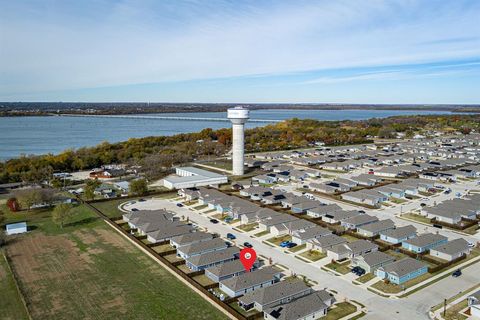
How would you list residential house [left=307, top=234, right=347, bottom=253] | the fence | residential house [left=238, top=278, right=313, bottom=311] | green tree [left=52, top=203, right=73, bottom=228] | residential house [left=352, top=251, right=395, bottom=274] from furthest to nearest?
green tree [left=52, top=203, right=73, bottom=228] < residential house [left=307, top=234, right=347, bottom=253] < residential house [left=352, top=251, right=395, bottom=274] < residential house [left=238, top=278, right=313, bottom=311] < the fence

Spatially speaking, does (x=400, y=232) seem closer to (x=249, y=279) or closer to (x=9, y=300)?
(x=249, y=279)

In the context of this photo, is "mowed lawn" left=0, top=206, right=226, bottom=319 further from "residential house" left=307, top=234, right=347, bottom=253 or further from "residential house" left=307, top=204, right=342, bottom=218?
A: "residential house" left=307, top=204, right=342, bottom=218

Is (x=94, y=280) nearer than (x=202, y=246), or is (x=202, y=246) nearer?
(x=94, y=280)

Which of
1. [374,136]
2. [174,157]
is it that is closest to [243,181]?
[174,157]

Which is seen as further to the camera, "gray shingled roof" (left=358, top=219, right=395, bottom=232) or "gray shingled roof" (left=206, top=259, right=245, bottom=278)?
"gray shingled roof" (left=358, top=219, right=395, bottom=232)

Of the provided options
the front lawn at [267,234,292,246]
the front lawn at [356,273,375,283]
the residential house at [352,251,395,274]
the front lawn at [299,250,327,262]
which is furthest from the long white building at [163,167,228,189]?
the front lawn at [356,273,375,283]

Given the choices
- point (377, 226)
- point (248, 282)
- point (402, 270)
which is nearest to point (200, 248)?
point (248, 282)
